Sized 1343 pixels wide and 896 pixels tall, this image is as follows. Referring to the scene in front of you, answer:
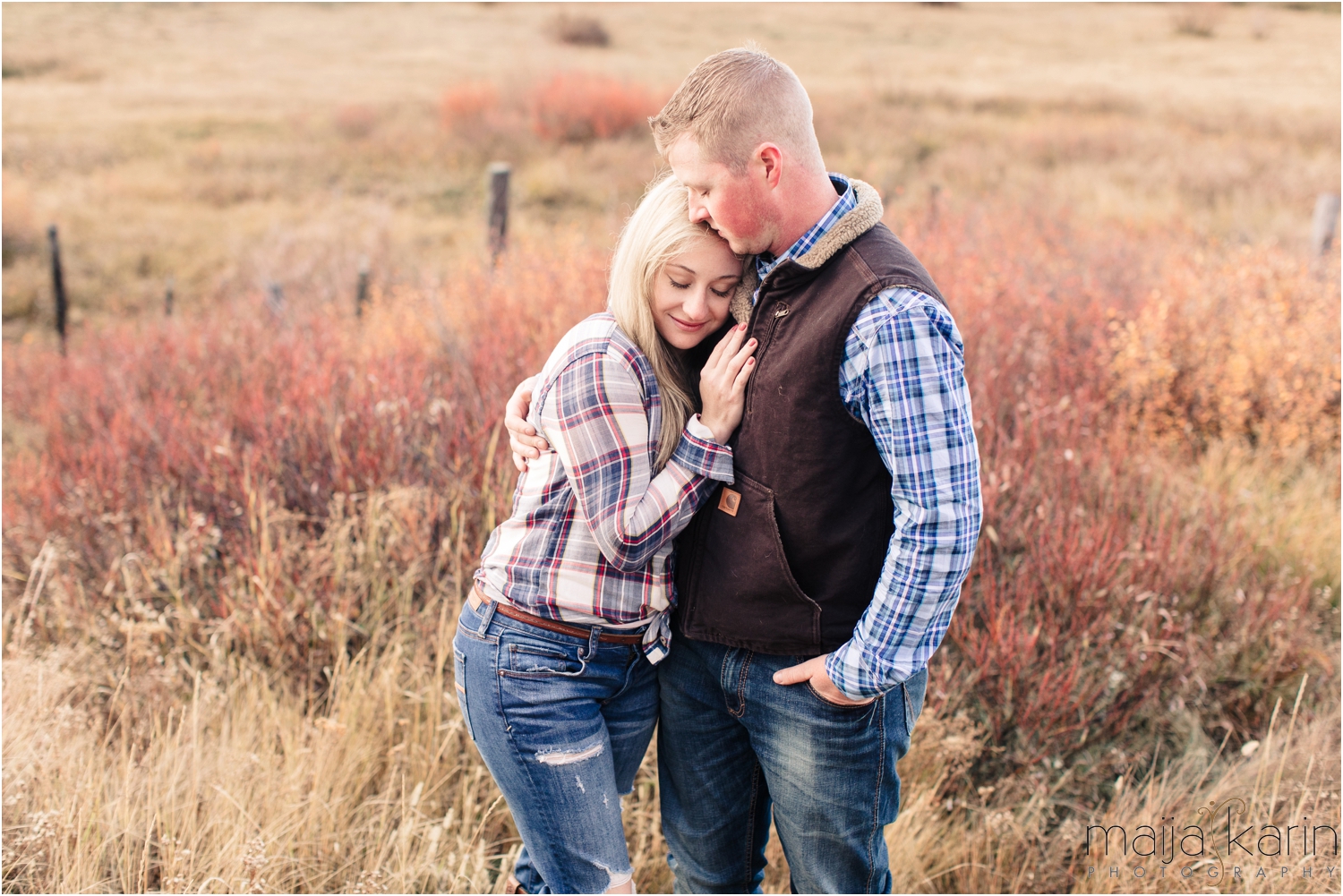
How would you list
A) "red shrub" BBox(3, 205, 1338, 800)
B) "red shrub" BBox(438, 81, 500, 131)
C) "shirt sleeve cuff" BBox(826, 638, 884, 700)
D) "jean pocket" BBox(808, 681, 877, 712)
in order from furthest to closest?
"red shrub" BBox(438, 81, 500, 131), "red shrub" BBox(3, 205, 1338, 800), "jean pocket" BBox(808, 681, 877, 712), "shirt sleeve cuff" BBox(826, 638, 884, 700)

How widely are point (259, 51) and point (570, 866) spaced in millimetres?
30604

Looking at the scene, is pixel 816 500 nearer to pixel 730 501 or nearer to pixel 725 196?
pixel 730 501

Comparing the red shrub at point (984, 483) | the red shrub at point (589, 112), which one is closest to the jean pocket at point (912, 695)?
the red shrub at point (984, 483)

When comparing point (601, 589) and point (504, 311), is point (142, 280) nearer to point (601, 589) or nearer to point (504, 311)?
point (504, 311)

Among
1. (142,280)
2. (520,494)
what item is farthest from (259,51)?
(520,494)

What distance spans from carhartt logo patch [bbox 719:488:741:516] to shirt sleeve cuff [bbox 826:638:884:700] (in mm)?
338

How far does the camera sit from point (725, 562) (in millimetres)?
1722

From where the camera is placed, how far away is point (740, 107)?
1.50m

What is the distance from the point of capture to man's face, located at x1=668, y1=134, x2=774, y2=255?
1.55 m

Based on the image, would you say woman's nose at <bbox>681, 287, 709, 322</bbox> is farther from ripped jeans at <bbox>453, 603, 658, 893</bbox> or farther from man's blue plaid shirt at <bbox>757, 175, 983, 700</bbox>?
ripped jeans at <bbox>453, 603, 658, 893</bbox>

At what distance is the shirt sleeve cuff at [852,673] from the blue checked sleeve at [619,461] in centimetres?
39

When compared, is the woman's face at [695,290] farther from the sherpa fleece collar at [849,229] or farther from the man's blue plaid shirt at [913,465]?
the man's blue plaid shirt at [913,465]

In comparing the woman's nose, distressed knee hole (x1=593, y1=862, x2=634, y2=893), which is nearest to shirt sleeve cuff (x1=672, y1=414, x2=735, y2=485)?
the woman's nose

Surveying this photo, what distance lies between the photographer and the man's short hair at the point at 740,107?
151cm
